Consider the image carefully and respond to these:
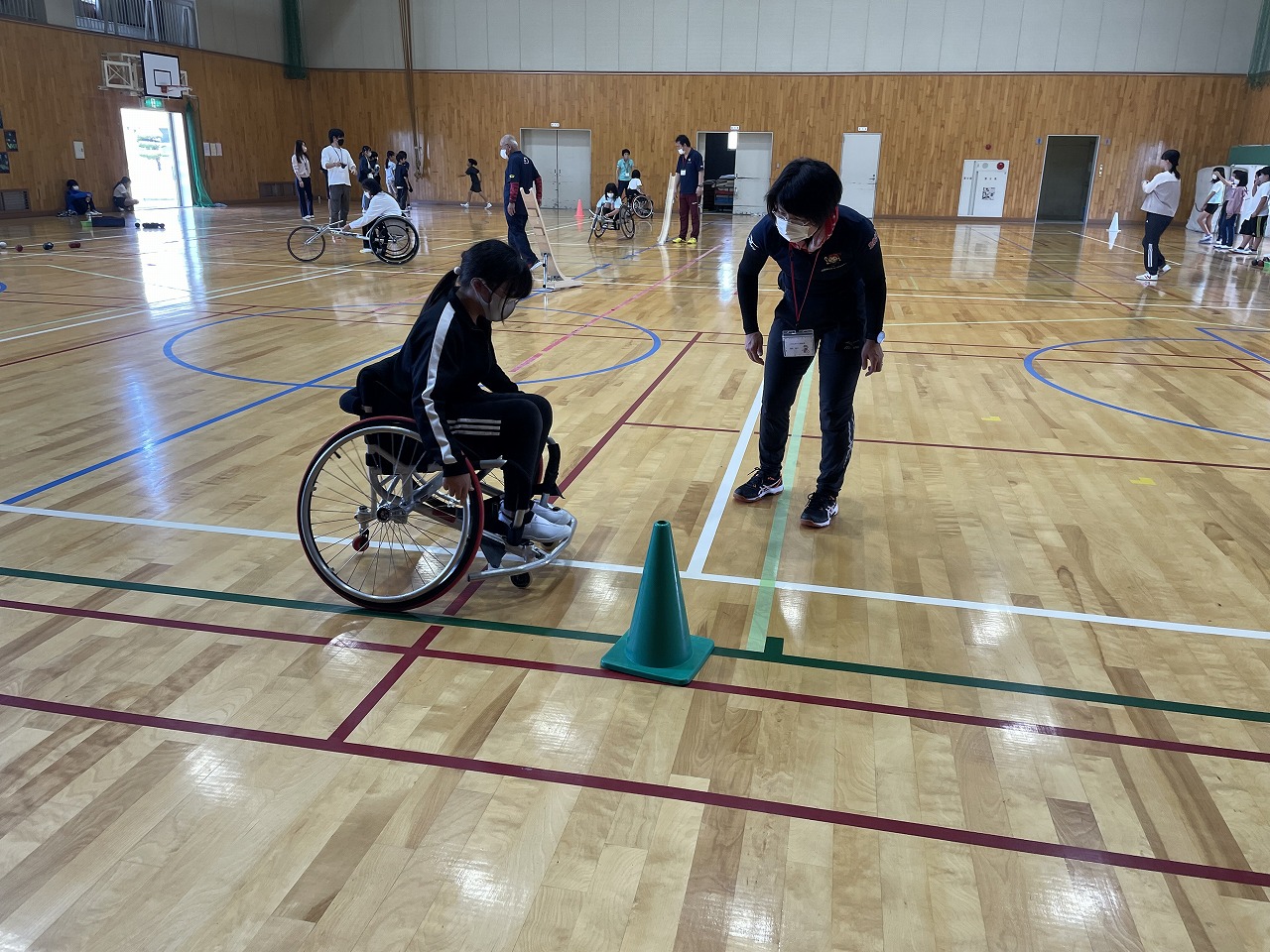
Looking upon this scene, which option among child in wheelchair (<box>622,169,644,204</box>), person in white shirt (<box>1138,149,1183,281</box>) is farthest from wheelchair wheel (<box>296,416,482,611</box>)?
child in wheelchair (<box>622,169,644,204</box>)

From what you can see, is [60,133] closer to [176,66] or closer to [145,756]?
[176,66]

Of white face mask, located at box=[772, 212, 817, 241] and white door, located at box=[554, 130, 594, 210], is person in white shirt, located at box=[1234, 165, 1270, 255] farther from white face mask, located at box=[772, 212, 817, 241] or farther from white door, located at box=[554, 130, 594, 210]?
white door, located at box=[554, 130, 594, 210]

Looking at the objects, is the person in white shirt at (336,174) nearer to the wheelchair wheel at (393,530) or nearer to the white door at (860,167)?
the wheelchair wheel at (393,530)

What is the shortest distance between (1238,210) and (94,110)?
873 inches

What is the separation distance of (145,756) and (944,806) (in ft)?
6.37

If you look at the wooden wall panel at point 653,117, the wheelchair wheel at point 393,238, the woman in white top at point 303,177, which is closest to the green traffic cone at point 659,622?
the wheelchair wheel at point 393,238

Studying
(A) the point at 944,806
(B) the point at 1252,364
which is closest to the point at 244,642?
(A) the point at 944,806

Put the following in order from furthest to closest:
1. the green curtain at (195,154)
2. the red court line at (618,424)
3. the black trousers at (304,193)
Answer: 1. the green curtain at (195,154)
2. the black trousers at (304,193)
3. the red court line at (618,424)

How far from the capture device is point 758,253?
11.7ft

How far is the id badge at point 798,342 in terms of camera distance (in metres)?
3.63

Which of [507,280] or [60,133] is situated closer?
[507,280]

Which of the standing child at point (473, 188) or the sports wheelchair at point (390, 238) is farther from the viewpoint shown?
the standing child at point (473, 188)

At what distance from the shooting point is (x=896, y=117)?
22109 mm

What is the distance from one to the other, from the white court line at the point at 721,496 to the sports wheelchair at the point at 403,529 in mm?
490
